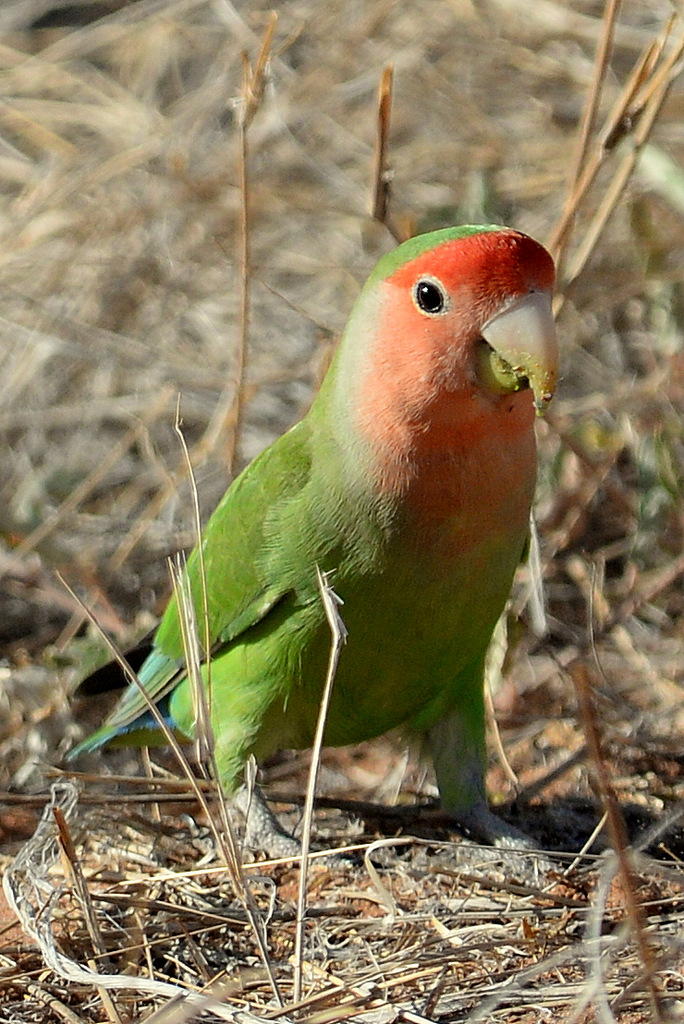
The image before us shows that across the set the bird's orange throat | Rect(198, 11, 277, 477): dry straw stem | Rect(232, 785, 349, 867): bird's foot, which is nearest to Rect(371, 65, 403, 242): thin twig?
Rect(198, 11, 277, 477): dry straw stem

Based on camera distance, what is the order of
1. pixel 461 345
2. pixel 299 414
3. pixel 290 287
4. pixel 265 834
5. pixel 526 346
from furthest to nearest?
pixel 290 287, pixel 299 414, pixel 265 834, pixel 461 345, pixel 526 346

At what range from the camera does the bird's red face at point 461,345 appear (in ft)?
7.37

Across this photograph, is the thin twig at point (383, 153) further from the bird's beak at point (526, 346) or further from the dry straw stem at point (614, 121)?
the bird's beak at point (526, 346)

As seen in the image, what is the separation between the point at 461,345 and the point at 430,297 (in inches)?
4.8

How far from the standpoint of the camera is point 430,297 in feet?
7.77

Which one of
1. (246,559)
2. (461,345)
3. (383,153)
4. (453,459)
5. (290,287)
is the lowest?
(290,287)

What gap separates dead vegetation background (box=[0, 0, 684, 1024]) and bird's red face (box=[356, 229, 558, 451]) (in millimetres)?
629

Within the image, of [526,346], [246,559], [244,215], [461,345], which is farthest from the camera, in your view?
[244,215]

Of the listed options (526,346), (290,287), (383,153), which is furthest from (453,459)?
(290,287)

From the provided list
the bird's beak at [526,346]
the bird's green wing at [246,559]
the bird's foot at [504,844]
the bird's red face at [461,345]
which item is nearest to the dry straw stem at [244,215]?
the bird's green wing at [246,559]

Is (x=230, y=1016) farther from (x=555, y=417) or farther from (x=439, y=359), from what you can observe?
(x=555, y=417)

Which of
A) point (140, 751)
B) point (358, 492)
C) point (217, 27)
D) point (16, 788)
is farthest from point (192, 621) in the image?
point (217, 27)

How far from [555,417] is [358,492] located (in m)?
1.41

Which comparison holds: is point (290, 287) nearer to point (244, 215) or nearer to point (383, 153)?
point (244, 215)
